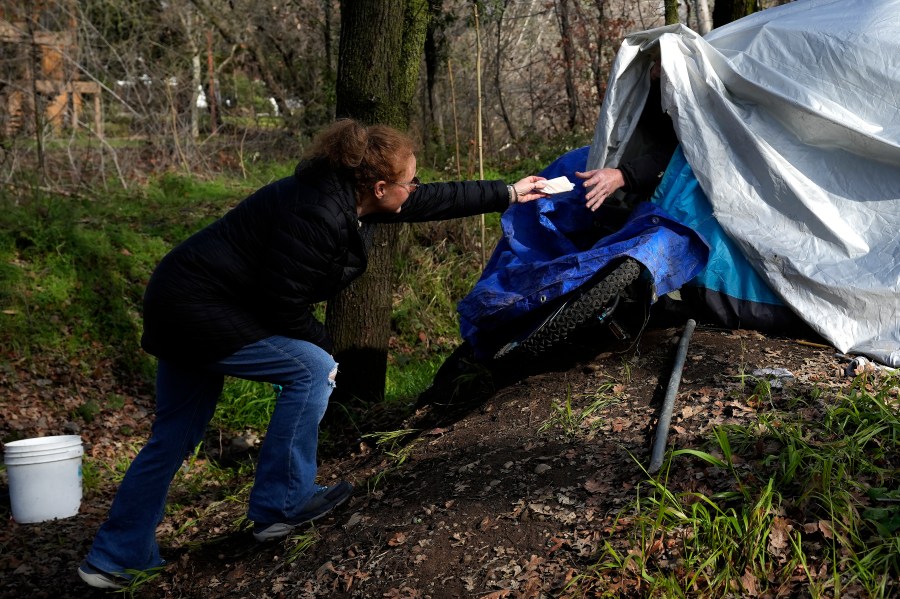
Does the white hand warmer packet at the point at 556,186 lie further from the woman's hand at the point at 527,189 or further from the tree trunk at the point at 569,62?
the tree trunk at the point at 569,62

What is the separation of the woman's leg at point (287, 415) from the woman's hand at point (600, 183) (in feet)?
5.06

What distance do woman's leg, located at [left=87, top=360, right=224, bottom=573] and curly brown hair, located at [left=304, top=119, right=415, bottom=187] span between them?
3.25ft

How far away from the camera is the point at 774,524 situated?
265 centimetres

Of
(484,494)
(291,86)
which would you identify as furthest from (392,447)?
(291,86)

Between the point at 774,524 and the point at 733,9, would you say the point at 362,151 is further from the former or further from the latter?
the point at 733,9

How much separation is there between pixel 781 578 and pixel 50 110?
956 centimetres

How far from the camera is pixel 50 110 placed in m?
9.77

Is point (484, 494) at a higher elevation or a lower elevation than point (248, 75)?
lower

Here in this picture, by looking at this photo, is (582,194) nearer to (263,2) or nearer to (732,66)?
(732,66)

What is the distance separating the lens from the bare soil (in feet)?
9.40

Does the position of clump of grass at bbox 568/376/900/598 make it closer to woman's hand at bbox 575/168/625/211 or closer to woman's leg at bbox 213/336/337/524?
woman's leg at bbox 213/336/337/524

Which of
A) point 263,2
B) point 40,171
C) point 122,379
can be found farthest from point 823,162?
point 263,2

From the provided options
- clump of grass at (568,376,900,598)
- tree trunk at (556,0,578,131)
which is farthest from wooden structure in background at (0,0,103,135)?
clump of grass at (568,376,900,598)

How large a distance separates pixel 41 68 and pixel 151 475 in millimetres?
7480
